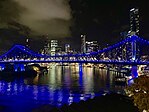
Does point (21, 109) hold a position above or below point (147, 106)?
below

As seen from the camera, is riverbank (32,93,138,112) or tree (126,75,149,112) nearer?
tree (126,75,149,112)

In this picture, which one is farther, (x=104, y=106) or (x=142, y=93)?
(x=104, y=106)

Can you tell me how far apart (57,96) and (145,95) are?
1533 centimetres

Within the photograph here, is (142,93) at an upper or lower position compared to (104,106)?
upper

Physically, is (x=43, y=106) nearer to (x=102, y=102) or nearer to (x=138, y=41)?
(x=102, y=102)

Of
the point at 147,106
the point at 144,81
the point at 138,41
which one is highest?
the point at 138,41

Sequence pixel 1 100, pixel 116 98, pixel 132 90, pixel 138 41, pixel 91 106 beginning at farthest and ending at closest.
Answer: pixel 138 41
pixel 1 100
pixel 116 98
pixel 91 106
pixel 132 90

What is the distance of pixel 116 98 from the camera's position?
17.7 meters

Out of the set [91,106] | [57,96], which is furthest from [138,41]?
[91,106]

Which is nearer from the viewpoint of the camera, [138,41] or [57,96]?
[57,96]

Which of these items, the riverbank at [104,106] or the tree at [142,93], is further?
the riverbank at [104,106]

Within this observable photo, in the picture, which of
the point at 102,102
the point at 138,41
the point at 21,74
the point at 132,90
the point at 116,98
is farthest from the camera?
the point at 21,74

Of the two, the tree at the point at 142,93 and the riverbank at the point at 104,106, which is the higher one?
the tree at the point at 142,93

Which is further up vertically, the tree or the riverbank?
the tree
